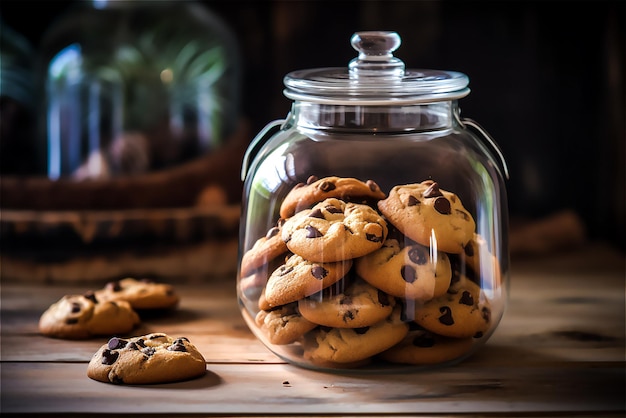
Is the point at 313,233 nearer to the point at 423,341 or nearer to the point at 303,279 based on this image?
the point at 303,279

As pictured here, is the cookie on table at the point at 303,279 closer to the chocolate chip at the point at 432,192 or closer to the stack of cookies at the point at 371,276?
the stack of cookies at the point at 371,276

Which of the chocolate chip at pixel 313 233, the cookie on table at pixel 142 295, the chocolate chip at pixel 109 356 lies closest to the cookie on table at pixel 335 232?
the chocolate chip at pixel 313 233

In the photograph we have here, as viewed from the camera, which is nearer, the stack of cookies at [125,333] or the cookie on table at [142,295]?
the stack of cookies at [125,333]

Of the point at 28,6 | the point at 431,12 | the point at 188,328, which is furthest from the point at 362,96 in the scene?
the point at 28,6

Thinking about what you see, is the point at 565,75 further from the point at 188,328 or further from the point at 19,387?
the point at 19,387

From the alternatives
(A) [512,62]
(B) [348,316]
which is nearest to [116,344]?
(B) [348,316]

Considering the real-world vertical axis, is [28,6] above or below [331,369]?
above

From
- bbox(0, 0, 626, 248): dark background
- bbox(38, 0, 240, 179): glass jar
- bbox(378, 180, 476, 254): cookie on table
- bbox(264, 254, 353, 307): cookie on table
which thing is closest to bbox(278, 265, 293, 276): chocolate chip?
bbox(264, 254, 353, 307): cookie on table
